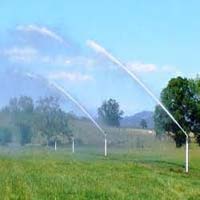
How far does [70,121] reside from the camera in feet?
445

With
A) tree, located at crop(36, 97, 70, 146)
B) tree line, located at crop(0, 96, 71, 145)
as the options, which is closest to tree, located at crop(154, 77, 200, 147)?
tree line, located at crop(0, 96, 71, 145)

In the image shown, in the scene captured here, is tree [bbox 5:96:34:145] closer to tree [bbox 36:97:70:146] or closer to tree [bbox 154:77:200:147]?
tree [bbox 36:97:70:146]

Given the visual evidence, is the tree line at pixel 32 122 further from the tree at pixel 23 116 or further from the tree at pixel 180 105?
the tree at pixel 180 105

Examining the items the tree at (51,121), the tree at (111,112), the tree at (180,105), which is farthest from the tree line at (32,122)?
the tree at (111,112)

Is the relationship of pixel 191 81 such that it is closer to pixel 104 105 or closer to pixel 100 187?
pixel 100 187

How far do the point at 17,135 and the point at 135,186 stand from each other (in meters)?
91.9

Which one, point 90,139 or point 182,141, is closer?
point 182,141

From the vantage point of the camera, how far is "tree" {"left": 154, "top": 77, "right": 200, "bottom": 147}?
91562mm

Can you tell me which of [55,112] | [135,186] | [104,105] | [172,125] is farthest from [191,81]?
[104,105]

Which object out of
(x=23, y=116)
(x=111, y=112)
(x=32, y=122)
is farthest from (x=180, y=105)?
(x=111, y=112)

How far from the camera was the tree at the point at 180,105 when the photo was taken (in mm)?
91562

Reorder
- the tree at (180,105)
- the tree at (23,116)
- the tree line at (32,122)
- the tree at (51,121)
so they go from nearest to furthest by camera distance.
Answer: the tree at (180,105) → the tree line at (32,122) → the tree at (23,116) → the tree at (51,121)

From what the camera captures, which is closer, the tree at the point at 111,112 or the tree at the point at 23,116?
the tree at the point at 23,116

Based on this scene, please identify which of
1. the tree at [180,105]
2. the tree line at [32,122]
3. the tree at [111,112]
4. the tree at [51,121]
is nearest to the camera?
the tree at [180,105]
